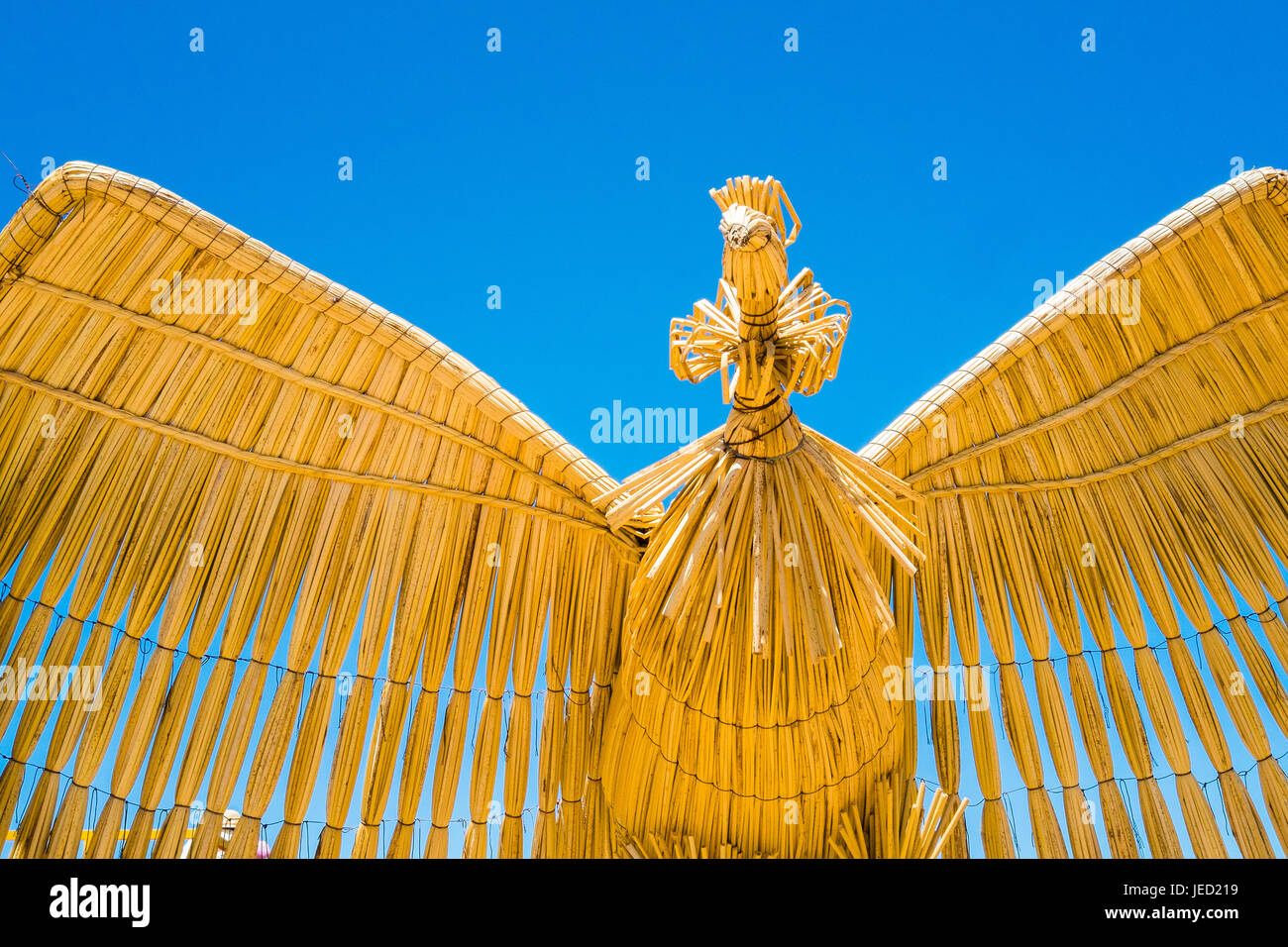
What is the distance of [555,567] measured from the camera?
3336mm

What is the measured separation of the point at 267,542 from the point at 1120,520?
2280mm

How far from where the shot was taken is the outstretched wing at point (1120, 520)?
10.6ft

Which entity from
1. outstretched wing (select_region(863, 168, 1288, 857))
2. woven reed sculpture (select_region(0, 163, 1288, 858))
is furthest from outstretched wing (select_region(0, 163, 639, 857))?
outstretched wing (select_region(863, 168, 1288, 857))

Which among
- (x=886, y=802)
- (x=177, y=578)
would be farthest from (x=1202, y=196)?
(x=177, y=578)

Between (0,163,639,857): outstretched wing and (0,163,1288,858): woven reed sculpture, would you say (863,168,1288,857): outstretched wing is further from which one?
(0,163,639,857): outstretched wing

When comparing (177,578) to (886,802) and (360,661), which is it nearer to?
(360,661)

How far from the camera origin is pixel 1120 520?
3342 millimetres

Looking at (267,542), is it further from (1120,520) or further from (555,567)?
(1120,520)

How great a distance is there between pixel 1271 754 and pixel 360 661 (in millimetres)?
2423

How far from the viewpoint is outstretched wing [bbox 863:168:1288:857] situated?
3.23m

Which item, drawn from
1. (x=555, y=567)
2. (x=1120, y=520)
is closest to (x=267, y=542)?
(x=555, y=567)

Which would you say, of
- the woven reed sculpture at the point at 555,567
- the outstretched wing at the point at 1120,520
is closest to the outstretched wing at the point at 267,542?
the woven reed sculpture at the point at 555,567

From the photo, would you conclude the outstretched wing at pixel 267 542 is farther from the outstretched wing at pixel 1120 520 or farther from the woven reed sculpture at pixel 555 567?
the outstretched wing at pixel 1120 520

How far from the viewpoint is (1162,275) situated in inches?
127
